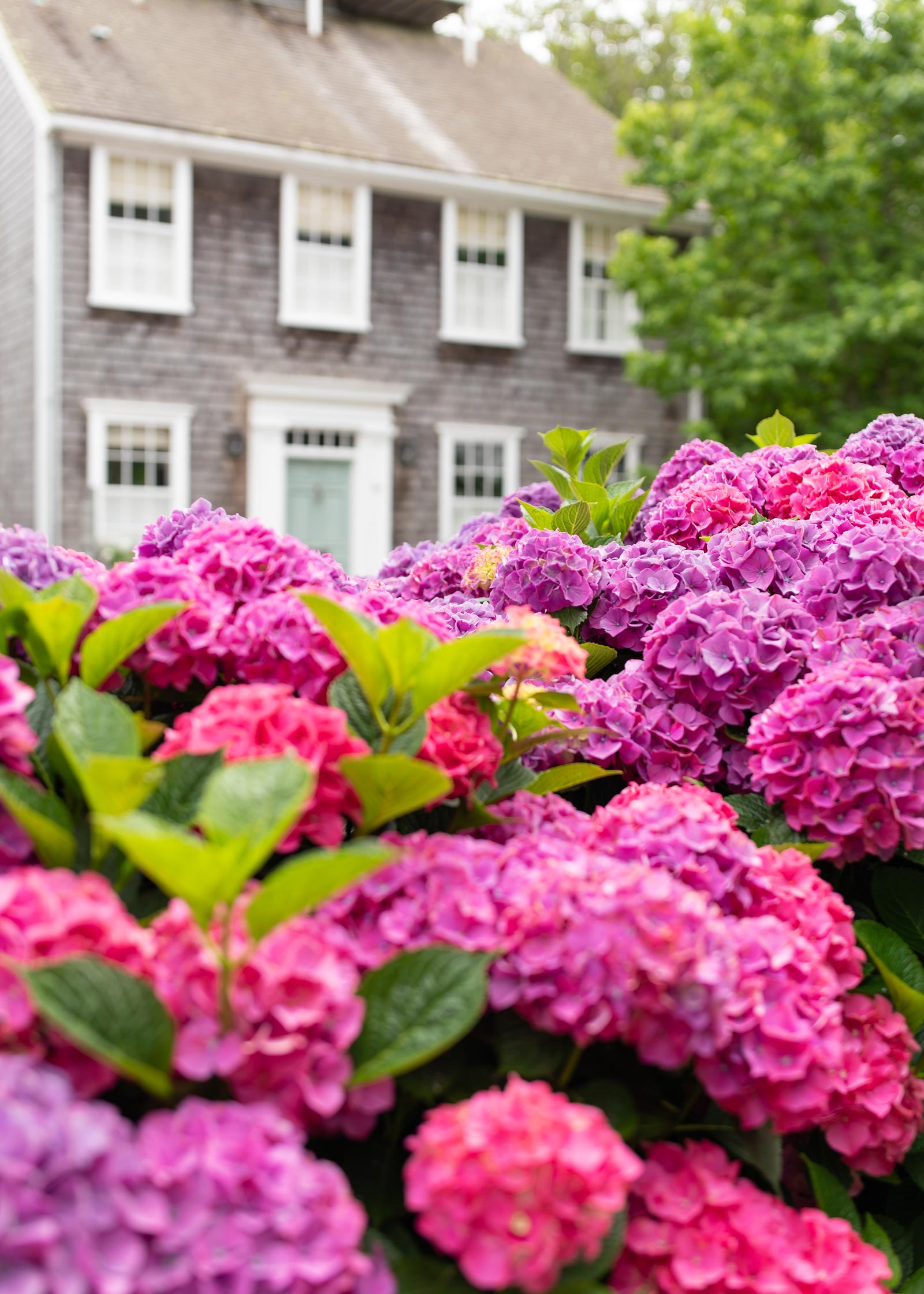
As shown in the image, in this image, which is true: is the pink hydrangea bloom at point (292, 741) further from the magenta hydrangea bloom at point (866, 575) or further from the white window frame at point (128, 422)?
the white window frame at point (128, 422)

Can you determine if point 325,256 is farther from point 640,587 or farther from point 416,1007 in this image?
point 416,1007

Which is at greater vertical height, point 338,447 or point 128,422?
point 128,422

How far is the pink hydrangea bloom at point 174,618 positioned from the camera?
4.84ft

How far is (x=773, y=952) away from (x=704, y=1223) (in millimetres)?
263

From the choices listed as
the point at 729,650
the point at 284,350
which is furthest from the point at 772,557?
the point at 284,350

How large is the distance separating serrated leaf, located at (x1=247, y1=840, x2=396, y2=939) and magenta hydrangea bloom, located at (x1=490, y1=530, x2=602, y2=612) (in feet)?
3.91

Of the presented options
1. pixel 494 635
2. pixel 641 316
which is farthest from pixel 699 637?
pixel 641 316

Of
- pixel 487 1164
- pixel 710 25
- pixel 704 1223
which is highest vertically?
pixel 710 25

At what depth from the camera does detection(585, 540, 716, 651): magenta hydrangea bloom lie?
2146 millimetres

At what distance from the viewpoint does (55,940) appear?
989 millimetres

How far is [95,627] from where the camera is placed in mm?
1525

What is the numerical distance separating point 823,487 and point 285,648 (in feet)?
4.56

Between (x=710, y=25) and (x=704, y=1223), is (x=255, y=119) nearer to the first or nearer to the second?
(x=710, y=25)

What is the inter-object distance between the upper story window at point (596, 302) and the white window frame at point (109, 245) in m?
4.94
